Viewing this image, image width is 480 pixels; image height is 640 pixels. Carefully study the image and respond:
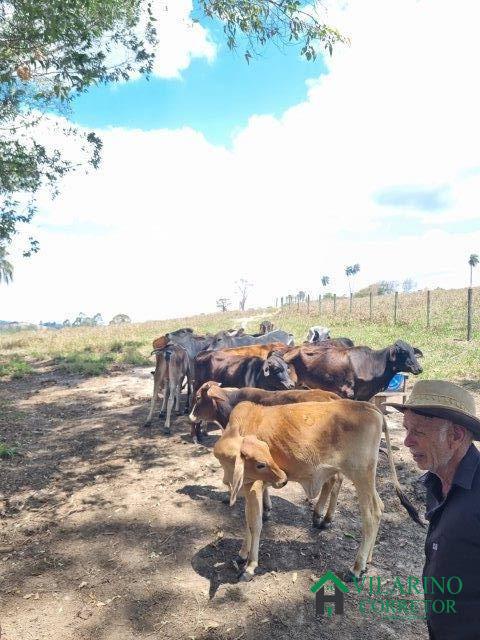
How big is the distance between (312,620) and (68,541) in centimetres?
291

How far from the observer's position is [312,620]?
383 centimetres

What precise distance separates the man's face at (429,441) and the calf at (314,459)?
80.3 inches

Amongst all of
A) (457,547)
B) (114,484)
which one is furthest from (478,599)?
(114,484)

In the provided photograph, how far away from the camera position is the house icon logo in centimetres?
393

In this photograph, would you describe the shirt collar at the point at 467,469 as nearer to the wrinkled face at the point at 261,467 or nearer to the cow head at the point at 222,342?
the wrinkled face at the point at 261,467

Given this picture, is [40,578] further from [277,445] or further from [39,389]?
[39,389]

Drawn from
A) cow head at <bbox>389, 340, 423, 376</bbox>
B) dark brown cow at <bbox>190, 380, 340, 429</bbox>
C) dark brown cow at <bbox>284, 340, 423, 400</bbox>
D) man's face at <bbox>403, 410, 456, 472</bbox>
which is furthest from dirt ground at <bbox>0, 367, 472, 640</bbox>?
man's face at <bbox>403, 410, 456, 472</bbox>

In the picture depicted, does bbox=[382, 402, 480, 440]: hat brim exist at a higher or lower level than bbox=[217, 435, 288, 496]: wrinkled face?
higher

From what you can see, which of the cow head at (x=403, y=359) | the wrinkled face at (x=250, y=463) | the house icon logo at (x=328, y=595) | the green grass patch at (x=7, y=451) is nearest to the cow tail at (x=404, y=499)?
the house icon logo at (x=328, y=595)

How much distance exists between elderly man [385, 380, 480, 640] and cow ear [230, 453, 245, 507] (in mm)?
2086

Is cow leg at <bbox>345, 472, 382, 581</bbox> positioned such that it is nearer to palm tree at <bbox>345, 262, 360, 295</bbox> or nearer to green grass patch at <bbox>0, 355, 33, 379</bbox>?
green grass patch at <bbox>0, 355, 33, 379</bbox>

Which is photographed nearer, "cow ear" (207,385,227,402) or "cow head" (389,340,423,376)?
"cow ear" (207,385,227,402)

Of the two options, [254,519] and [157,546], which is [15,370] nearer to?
[157,546]

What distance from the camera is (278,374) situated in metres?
8.40
